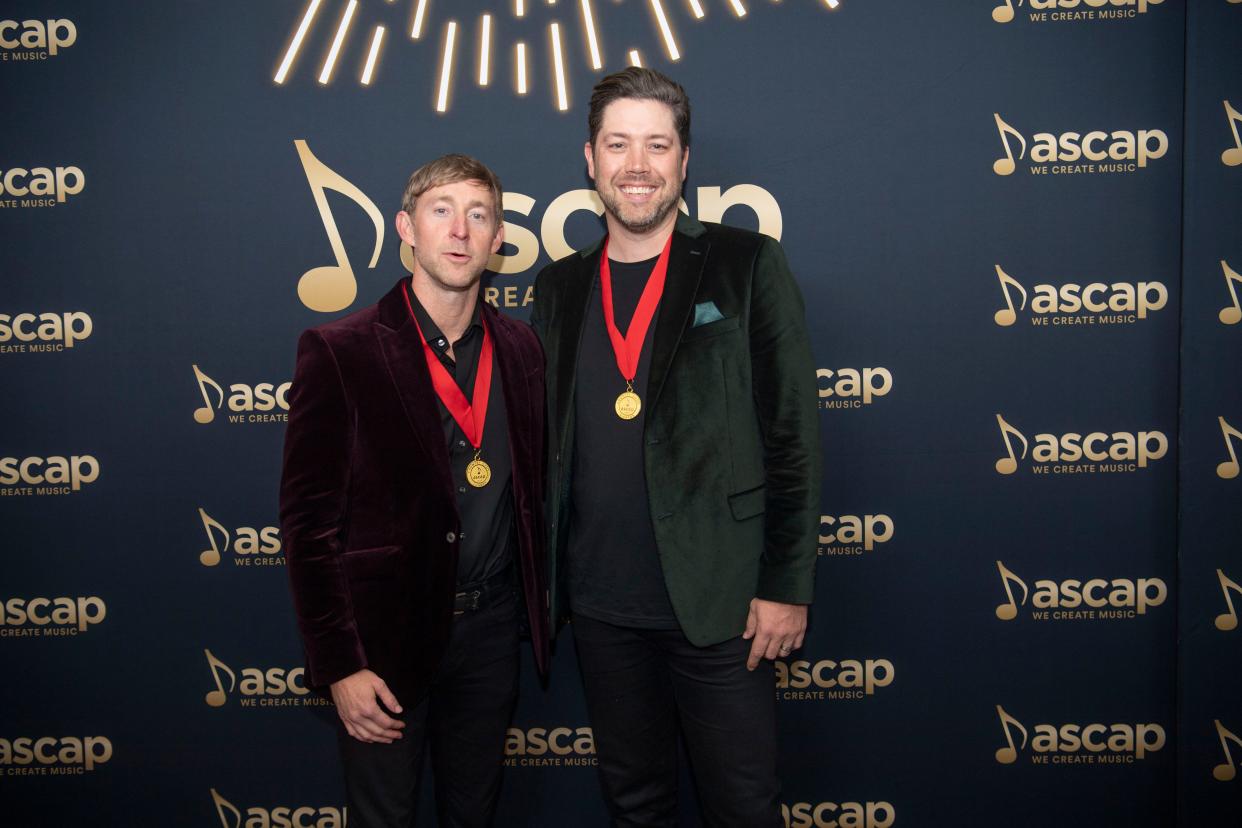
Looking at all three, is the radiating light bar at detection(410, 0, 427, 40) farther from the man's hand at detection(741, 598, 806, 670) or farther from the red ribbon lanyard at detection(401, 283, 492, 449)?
the man's hand at detection(741, 598, 806, 670)

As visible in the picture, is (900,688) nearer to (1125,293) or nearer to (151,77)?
(1125,293)

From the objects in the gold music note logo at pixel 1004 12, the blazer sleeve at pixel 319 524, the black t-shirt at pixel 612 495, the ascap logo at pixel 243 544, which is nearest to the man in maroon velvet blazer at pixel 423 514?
the blazer sleeve at pixel 319 524

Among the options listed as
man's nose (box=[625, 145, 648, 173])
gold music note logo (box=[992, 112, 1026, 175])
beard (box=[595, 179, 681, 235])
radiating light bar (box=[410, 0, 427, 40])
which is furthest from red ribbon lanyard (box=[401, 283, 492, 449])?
gold music note logo (box=[992, 112, 1026, 175])

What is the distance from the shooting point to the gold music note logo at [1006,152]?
2.61 metres

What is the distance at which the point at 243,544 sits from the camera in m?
2.74

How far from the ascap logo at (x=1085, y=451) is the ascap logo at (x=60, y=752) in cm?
345

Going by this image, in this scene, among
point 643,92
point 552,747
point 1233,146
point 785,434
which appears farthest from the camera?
point 552,747

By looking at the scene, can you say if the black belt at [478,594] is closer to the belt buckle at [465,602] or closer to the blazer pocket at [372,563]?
the belt buckle at [465,602]

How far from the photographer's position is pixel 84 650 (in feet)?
9.12

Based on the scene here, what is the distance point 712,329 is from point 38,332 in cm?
249

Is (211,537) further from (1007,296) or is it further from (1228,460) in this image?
(1228,460)

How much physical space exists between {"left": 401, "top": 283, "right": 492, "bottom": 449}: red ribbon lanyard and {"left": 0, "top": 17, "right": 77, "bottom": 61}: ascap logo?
5.99 feet

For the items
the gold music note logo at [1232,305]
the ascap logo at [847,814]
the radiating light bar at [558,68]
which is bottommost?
the ascap logo at [847,814]

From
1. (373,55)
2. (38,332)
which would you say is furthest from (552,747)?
(373,55)
